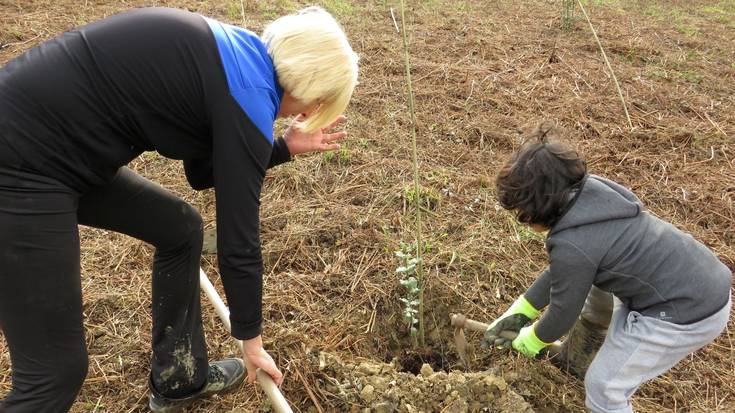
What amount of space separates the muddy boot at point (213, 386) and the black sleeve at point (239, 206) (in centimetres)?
77

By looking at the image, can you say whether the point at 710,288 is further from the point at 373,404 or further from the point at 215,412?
the point at 215,412

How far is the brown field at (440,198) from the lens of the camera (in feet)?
7.61

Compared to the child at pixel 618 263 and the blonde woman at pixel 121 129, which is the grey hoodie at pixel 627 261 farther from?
the blonde woman at pixel 121 129

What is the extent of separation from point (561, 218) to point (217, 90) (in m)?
1.22

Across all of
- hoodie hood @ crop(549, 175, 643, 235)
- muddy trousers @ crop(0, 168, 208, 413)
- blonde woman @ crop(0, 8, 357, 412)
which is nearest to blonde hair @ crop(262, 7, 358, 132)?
blonde woman @ crop(0, 8, 357, 412)

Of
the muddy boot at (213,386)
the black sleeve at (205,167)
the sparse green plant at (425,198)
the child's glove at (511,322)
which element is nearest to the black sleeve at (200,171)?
the black sleeve at (205,167)

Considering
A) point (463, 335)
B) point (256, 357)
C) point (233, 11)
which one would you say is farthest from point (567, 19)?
point (256, 357)

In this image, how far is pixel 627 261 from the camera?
182cm

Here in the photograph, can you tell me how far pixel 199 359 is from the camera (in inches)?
80.0

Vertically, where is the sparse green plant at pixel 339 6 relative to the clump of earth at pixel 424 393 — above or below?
above

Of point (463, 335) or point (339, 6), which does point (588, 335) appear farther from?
point (339, 6)

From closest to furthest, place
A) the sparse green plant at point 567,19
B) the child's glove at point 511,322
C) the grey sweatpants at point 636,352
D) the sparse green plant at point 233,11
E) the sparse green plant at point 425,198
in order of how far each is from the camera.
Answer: the grey sweatpants at point 636,352
the child's glove at point 511,322
the sparse green plant at point 425,198
the sparse green plant at point 233,11
the sparse green plant at point 567,19

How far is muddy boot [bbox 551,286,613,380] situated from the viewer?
7.47 feet

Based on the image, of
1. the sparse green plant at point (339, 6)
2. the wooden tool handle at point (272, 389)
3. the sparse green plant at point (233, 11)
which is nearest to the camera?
the wooden tool handle at point (272, 389)
